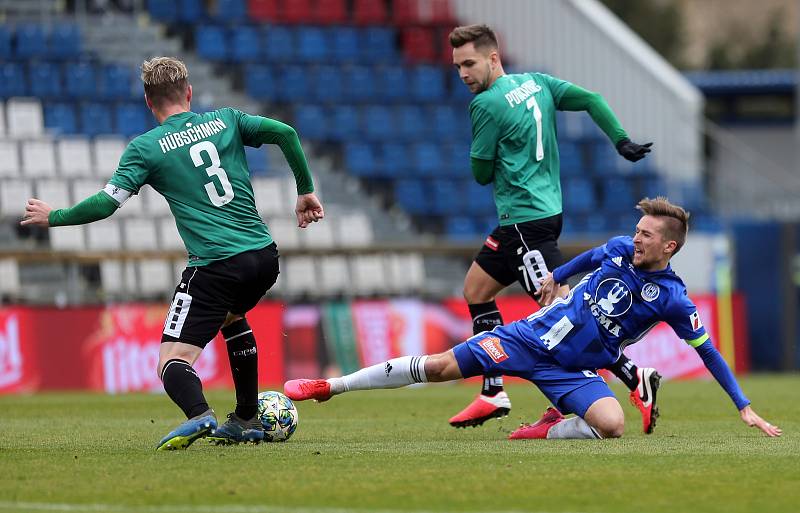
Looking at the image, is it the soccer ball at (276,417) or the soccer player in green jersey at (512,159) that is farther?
the soccer player in green jersey at (512,159)

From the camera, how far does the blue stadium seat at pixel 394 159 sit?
21.6m

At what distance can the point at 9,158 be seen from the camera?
1802 centimetres

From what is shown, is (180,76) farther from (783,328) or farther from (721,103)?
(721,103)

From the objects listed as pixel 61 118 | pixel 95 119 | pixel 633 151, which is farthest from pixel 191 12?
pixel 633 151

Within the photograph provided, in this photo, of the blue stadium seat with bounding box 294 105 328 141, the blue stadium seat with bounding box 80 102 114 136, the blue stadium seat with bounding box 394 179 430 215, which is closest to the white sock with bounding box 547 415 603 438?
the blue stadium seat with bounding box 80 102 114 136

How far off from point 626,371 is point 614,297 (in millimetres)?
625

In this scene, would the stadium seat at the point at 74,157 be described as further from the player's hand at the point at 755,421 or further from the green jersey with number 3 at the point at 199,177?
the player's hand at the point at 755,421

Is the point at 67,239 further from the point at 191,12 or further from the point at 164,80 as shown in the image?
the point at 164,80

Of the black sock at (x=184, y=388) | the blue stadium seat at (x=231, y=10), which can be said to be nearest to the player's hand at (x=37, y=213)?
the black sock at (x=184, y=388)

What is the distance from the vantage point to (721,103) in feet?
124

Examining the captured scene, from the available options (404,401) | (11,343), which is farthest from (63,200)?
(404,401)

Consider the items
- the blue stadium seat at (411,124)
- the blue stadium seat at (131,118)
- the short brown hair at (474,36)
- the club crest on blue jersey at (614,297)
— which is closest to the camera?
the club crest on blue jersey at (614,297)

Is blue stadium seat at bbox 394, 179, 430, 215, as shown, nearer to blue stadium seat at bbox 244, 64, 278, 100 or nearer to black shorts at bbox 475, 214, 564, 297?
blue stadium seat at bbox 244, 64, 278, 100

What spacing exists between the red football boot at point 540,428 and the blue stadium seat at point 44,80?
13451 millimetres
